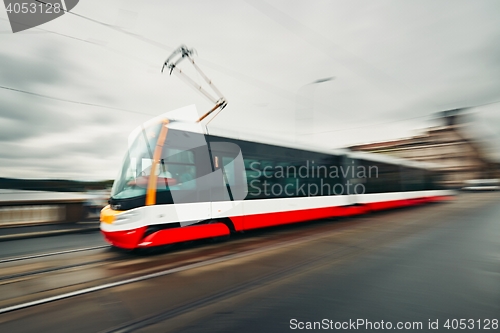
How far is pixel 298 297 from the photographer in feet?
12.1

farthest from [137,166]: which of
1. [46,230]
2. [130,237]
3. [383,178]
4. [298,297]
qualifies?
[383,178]

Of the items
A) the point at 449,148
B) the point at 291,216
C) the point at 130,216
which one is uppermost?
the point at 449,148

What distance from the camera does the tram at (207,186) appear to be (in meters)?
5.76

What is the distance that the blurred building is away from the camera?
65.9 metres

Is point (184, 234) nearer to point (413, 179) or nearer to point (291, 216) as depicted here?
point (291, 216)

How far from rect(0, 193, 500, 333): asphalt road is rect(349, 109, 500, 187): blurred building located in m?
60.8

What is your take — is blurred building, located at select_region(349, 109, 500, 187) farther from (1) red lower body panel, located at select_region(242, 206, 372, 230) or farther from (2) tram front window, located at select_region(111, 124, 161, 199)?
(2) tram front window, located at select_region(111, 124, 161, 199)

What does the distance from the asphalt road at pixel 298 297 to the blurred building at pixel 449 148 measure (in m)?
60.8

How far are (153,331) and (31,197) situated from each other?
33.7ft

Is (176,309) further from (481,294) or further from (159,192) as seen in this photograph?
(481,294)

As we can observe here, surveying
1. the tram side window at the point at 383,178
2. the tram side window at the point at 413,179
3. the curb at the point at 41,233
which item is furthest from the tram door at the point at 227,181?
the tram side window at the point at 413,179

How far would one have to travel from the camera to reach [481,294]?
147 inches

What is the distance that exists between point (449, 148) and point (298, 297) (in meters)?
84.7

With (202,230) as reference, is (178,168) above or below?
above
